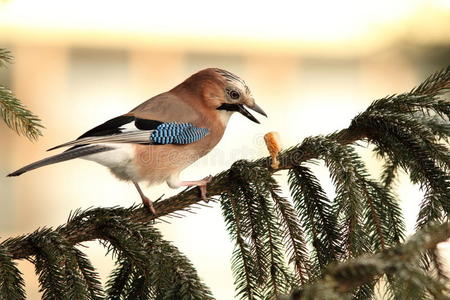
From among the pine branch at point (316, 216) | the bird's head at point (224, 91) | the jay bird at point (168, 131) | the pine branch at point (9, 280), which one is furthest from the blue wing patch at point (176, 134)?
the pine branch at point (9, 280)

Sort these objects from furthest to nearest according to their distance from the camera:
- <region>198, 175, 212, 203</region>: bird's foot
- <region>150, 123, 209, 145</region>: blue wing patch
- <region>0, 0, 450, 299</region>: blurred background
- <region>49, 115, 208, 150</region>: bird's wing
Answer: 1. <region>0, 0, 450, 299</region>: blurred background
2. <region>150, 123, 209, 145</region>: blue wing patch
3. <region>49, 115, 208, 150</region>: bird's wing
4. <region>198, 175, 212, 203</region>: bird's foot

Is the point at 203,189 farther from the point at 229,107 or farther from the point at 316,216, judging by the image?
the point at 229,107

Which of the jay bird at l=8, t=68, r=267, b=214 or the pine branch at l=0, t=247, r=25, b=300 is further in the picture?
the jay bird at l=8, t=68, r=267, b=214

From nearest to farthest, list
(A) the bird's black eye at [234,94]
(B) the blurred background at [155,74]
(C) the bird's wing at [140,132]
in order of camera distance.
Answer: (C) the bird's wing at [140,132], (A) the bird's black eye at [234,94], (B) the blurred background at [155,74]

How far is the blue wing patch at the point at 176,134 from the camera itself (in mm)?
1628

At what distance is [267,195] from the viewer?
44.0 inches

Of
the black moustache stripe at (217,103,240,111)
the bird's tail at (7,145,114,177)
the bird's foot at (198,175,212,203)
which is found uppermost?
the black moustache stripe at (217,103,240,111)

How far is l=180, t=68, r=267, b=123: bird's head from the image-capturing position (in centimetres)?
171

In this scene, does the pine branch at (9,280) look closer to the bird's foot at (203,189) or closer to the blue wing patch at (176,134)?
the bird's foot at (203,189)

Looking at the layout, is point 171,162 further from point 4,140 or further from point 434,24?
point 434,24

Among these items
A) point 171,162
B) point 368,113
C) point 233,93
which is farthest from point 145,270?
point 233,93

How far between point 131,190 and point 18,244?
10.0ft

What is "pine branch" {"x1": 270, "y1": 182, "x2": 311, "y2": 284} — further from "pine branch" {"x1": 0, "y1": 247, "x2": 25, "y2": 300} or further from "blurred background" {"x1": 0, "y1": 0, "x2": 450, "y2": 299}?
"blurred background" {"x1": 0, "y1": 0, "x2": 450, "y2": 299}

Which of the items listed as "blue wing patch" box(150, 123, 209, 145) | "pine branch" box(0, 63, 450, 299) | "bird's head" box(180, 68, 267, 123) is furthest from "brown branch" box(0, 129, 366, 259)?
"bird's head" box(180, 68, 267, 123)
